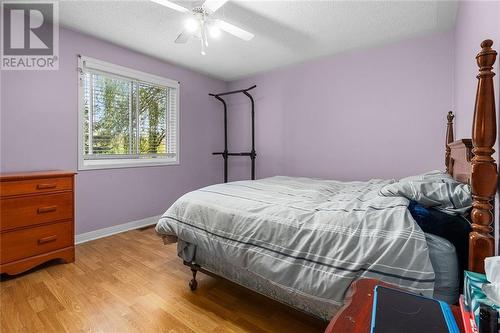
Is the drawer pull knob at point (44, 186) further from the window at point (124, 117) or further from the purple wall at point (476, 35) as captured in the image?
the purple wall at point (476, 35)

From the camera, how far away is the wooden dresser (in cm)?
204

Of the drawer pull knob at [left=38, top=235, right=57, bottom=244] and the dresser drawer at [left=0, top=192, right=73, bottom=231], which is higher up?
the dresser drawer at [left=0, top=192, right=73, bottom=231]

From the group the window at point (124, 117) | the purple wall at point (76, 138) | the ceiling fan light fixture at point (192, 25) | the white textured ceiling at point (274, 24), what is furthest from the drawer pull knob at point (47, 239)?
the ceiling fan light fixture at point (192, 25)

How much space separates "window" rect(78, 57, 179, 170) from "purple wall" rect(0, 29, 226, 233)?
99 millimetres

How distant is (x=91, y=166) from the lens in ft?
9.77

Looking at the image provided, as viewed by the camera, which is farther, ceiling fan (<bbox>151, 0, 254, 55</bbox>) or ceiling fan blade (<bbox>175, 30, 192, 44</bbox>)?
ceiling fan blade (<bbox>175, 30, 192, 44</bbox>)

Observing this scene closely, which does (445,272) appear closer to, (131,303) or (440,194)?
(440,194)

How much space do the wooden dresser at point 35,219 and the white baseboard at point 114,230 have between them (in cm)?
54

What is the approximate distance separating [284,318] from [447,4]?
9.51 ft

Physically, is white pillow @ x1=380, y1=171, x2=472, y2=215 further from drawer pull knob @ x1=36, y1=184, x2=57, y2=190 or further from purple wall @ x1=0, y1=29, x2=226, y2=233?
purple wall @ x1=0, y1=29, x2=226, y2=233

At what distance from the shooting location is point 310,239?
133 centimetres

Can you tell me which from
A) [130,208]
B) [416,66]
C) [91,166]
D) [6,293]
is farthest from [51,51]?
[416,66]

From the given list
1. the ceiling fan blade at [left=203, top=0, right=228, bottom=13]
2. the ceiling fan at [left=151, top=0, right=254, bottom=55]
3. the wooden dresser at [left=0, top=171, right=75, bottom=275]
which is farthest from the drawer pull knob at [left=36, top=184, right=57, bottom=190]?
the ceiling fan blade at [left=203, top=0, right=228, bottom=13]

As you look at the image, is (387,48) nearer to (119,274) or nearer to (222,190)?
(222,190)
